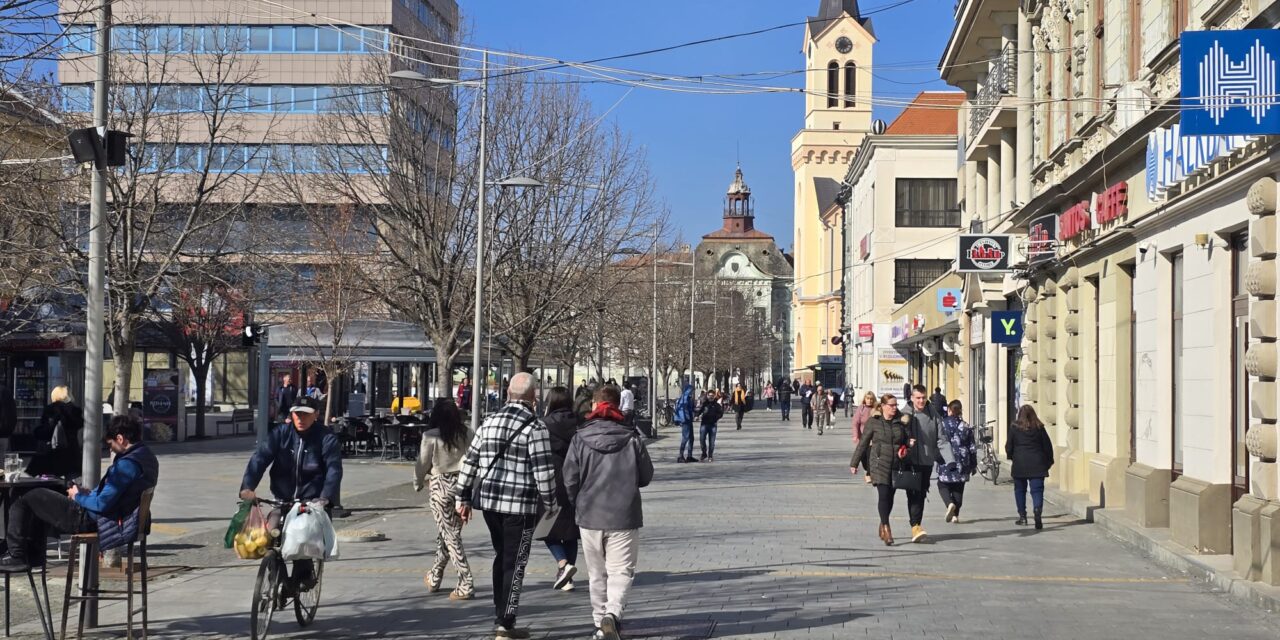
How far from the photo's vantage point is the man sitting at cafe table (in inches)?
349

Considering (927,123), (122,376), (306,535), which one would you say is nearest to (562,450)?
(306,535)

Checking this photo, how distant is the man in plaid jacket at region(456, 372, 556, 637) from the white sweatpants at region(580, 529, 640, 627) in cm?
40

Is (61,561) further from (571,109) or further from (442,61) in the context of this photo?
(571,109)

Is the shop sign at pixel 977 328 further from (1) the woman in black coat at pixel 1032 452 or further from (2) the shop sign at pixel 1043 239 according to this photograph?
(1) the woman in black coat at pixel 1032 452

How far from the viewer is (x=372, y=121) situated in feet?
87.8

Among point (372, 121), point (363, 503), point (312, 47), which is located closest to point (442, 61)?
point (372, 121)

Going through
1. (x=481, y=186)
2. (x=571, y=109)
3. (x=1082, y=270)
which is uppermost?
(x=571, y=109)

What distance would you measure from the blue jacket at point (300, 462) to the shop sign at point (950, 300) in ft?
94.7

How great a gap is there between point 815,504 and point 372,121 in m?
11.2

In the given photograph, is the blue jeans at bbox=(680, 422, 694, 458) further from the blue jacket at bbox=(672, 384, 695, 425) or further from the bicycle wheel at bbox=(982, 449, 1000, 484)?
the bicycle wheel at bbox=(982, 449, 1000, 484)

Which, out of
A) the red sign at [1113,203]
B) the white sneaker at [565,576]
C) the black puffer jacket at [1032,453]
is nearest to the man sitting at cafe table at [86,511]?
the white sneaker at [565,576]

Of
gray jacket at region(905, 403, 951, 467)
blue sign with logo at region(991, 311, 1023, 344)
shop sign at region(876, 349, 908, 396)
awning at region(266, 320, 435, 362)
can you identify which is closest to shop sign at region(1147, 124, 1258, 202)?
gray jacket at region(905, 403, 951, 467)

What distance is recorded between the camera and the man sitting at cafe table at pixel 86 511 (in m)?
8.88

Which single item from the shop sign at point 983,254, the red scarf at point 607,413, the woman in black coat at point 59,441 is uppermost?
the shop sign at point 983,254
